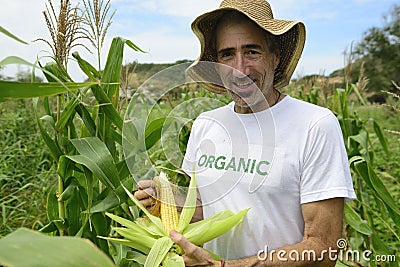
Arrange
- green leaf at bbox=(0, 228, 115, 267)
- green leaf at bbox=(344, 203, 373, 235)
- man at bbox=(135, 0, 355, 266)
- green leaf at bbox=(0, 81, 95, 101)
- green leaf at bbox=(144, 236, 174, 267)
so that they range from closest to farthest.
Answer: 1. green leaf at bbox=(0, 228, 115, 267)
2. green leaf at bbox=(0, 81, 95, 101)
3. green leaf at bbox=(144, 236, 174, 267)
4. man at bbox=(135, 0, 355, 266)
5. green leaf at bbox=(344, 203, 373, 235)

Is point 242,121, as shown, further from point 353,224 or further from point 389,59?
point 389,59

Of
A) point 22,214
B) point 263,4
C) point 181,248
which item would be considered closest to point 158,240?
point 181,248

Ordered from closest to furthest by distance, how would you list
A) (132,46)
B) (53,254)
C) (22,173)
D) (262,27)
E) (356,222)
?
(53,254), (262,27), (132,46), (356,222), (22,173)

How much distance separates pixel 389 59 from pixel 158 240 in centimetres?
3005

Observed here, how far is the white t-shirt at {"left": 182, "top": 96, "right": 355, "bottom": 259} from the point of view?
133 centimetres

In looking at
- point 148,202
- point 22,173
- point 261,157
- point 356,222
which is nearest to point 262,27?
point 261,157

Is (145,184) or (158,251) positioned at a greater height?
(145,184)

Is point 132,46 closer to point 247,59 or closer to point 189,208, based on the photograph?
point 247,59

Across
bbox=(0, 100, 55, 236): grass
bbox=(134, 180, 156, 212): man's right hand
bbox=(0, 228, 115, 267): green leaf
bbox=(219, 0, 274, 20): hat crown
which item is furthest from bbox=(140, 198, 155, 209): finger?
bbox=(0, 100, 55, 236): grass

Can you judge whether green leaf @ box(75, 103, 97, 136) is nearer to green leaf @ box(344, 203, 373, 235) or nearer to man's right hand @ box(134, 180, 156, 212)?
man's right hand @ box(134, 180, 156, 212)

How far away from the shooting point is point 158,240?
123 centimetres

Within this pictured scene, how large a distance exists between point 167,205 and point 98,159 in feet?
0.91

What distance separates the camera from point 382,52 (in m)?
28.7

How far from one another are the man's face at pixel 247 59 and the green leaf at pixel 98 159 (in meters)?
0.45
